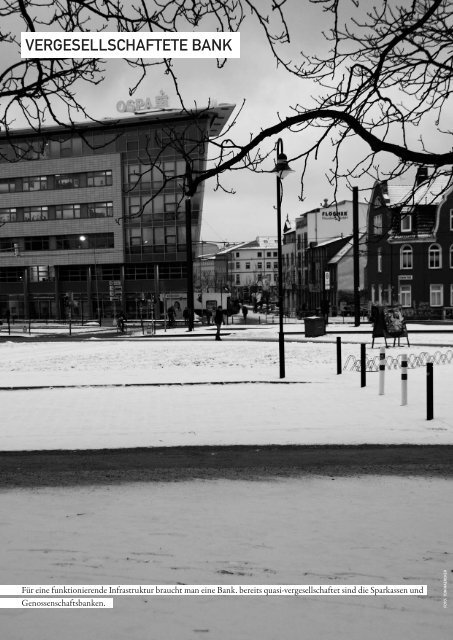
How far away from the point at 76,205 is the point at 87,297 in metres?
9.91

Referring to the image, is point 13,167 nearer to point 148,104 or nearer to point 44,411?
point 148,104

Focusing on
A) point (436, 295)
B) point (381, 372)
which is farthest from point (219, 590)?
point (436, 295)

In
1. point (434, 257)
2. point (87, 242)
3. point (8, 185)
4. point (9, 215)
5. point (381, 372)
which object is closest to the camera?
point (381, 372)

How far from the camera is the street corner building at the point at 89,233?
64.4 metres

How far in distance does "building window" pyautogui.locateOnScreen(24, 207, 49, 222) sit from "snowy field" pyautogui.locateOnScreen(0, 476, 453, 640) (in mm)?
64751

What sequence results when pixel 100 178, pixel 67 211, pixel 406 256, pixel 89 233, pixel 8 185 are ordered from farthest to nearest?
pixel 8 185
pixel 67 211
pixel 89 233
pixel 100 178
pixel 406 256

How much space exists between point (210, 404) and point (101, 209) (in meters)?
56.5

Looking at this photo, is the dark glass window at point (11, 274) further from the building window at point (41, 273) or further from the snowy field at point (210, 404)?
the snowy field at point (210, 404)

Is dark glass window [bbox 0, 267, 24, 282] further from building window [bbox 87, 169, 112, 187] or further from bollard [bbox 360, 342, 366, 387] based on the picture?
bollard [bbox 360, 342, 366, 387]

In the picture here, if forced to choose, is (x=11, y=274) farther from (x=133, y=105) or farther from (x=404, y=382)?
(x=404, y=382)

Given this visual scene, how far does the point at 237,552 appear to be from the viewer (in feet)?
17.5

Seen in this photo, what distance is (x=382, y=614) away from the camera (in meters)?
4.34

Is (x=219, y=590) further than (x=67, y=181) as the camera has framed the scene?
No

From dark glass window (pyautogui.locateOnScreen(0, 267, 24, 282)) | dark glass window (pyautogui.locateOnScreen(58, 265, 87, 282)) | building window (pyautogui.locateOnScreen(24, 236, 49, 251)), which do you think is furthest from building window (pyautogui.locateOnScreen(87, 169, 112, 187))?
dark glass window (pyautogui.locateOnScreen(0, 267, 24, 282))
